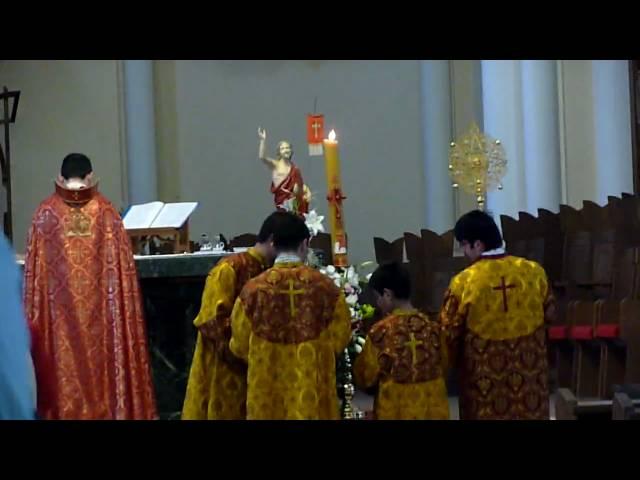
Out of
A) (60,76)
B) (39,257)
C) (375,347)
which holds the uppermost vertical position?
(60,76)

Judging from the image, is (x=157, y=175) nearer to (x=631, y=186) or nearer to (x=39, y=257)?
(x=631, y=186)

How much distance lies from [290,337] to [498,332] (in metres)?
0.85

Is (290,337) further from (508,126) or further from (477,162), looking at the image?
(508,126)

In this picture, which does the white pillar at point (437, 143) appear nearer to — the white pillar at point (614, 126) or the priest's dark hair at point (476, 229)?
the white pillar at point (614, 126)

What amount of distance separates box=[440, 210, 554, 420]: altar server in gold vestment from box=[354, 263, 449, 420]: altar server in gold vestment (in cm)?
26

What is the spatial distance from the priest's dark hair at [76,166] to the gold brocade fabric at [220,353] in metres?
1.40

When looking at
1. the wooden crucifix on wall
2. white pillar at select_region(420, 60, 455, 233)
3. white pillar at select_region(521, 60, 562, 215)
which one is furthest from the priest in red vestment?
white pillar at select_region(420, 60, 455, 233)

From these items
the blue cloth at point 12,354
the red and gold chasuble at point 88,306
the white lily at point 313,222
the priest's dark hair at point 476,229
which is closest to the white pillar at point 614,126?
the red and gold chasuble at point 88,306

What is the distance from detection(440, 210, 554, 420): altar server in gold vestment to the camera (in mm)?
4961

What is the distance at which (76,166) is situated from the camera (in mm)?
6227

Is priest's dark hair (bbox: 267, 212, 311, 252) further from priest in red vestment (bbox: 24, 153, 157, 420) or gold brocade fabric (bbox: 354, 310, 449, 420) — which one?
priest in red vestment (bbox: 24, 153, 157, 420)

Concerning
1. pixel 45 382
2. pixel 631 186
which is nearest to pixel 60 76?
pixel 631 186

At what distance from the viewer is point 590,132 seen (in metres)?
12.6

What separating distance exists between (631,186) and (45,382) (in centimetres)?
939
